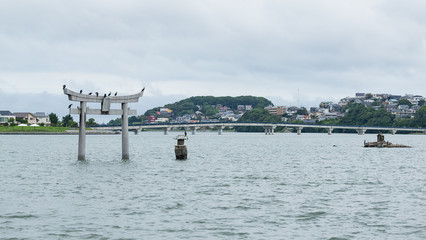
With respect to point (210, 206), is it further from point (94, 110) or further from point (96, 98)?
point (94, 110)

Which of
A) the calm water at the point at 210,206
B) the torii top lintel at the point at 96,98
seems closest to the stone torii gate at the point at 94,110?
the torii top lintel at the point at 96,98

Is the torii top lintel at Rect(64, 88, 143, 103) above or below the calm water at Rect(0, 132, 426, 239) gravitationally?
above

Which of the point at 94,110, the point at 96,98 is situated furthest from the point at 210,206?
the point at 94,110

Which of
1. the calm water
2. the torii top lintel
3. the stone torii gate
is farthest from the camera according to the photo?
the stone torii gate

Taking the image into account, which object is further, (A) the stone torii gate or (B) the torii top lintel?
(A) the stone torii gate

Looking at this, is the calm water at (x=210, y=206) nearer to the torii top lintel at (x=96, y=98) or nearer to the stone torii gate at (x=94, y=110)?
the stone torii gate at (x=94, y=110)

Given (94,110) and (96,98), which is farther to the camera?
(94,110)

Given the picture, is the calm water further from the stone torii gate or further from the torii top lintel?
the torii top lintel

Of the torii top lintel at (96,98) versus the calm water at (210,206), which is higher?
the torii top lintel at (96,98)

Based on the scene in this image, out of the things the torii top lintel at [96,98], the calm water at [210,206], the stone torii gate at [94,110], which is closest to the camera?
the calm water at [210,206]

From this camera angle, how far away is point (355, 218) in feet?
86.4

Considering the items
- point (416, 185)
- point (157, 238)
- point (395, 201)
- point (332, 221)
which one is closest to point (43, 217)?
point (157, 238)

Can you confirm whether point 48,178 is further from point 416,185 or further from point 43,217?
point 416,185

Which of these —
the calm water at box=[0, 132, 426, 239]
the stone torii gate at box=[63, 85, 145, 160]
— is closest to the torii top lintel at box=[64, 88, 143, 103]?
the stone torii gate at box=[63, 85, 145, 160]
